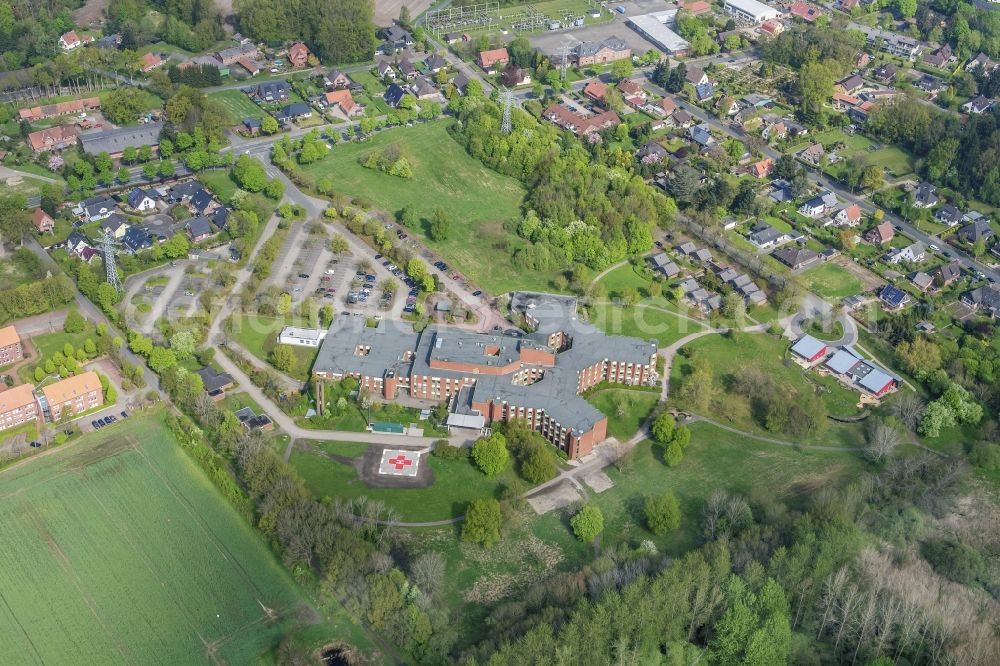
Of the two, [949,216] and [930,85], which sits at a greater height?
[930,85]

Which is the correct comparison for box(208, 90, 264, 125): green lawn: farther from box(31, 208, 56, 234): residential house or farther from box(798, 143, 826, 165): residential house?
box(798, 143, 826, 165): residential house

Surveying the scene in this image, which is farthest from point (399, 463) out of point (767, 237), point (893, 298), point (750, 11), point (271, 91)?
point (750, 11)

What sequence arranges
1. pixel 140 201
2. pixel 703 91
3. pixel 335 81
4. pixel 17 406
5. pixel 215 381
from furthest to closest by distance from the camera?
1. pixel 703 91
2. pixel 335 81
3. pixel 140 201
4. pixel 215 381
5. pixel 17 406

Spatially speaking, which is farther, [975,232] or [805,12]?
[805,12]

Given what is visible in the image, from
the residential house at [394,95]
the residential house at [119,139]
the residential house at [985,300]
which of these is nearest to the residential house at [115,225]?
the residential house at [119,139]

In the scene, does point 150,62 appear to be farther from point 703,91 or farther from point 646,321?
point 646,321

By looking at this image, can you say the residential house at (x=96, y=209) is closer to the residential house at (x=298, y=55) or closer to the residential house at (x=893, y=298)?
the residential house at (x=298, y=55)

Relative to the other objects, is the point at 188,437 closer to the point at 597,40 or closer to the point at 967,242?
the point at 967,242
